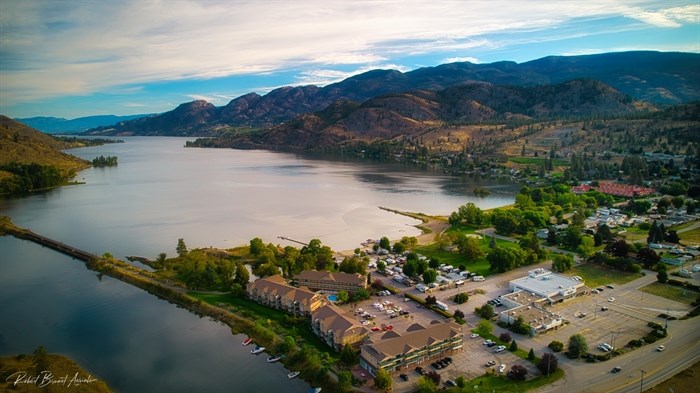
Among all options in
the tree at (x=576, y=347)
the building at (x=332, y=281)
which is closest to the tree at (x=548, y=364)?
the tree at (x=576, y=347)

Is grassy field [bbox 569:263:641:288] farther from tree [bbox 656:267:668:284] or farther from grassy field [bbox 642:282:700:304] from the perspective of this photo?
grassy field [bbox 642:282:700:304]

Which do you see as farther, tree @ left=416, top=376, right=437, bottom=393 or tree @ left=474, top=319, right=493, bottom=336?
tree @ left=474, top=319, right=493, bottom=336

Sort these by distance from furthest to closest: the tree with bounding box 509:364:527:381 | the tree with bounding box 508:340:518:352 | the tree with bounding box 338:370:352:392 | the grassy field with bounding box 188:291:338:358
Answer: the grassy field with bounding box 188:291:338:358 < the tree with bounding box 508:340:518:352 < the tree with bounding box 509:364:527:381 < the tree with bounding box 338:370:352:392

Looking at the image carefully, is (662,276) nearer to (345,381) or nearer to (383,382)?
(383,382)

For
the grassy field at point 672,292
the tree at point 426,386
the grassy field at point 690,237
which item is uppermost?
the tree at point 426,386

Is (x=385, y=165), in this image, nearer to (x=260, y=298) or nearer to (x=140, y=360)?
(x=260, y=298)

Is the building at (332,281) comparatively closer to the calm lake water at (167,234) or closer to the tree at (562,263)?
the calm lake water at (167,234)

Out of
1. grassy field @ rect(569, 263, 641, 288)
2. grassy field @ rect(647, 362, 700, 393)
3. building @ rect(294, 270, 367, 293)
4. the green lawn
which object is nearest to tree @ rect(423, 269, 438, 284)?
building @ rect(294, 270, 367, 293)

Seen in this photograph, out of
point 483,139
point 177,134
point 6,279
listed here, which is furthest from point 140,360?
point 177,134

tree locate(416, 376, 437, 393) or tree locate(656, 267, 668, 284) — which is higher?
tree locate(416, 376, 437, 393)
